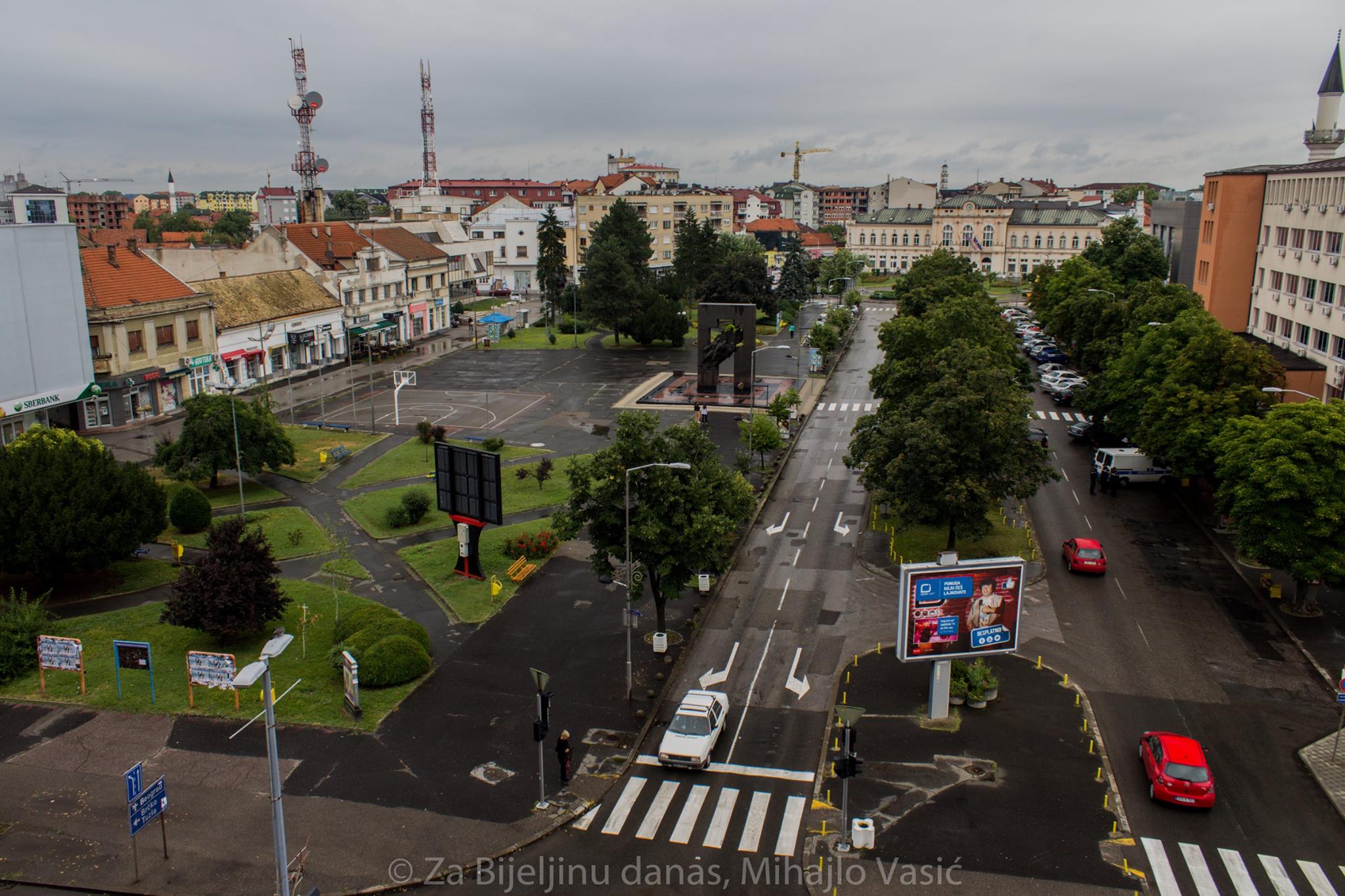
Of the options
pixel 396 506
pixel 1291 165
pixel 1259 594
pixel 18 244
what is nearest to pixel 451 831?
pixel 396 506

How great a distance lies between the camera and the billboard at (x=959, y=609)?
28625 millimetres

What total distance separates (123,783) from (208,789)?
2.48 meters

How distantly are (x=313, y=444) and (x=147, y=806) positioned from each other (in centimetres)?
4343

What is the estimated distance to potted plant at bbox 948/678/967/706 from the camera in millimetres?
31141

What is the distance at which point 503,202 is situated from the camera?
16812 centimetres

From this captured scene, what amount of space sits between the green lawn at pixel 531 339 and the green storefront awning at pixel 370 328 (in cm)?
1097

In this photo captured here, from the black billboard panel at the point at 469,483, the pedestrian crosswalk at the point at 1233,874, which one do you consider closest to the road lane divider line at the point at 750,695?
the pedestrian crosswalk at the point at 1233,874

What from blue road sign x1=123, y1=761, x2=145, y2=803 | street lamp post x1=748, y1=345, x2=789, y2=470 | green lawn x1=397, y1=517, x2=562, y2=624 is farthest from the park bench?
blue road sign x1=123, y1=761, x2=145, y2=803

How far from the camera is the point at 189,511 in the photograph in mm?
46594

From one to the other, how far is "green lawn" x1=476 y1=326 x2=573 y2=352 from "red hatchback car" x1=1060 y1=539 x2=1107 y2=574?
72.4 metres

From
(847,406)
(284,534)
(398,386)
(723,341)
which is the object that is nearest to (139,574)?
(284,534)

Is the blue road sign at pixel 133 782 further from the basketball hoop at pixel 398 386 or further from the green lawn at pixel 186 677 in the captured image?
the basketball hoop at pixel 398 386

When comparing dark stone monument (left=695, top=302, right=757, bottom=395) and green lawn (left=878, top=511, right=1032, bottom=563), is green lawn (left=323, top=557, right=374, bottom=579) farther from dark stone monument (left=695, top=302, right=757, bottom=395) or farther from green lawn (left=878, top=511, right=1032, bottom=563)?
dark stone monument (left=695, top=302, right=757, bottom=395)

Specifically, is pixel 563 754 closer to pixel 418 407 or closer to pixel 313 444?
pixel 313 444
